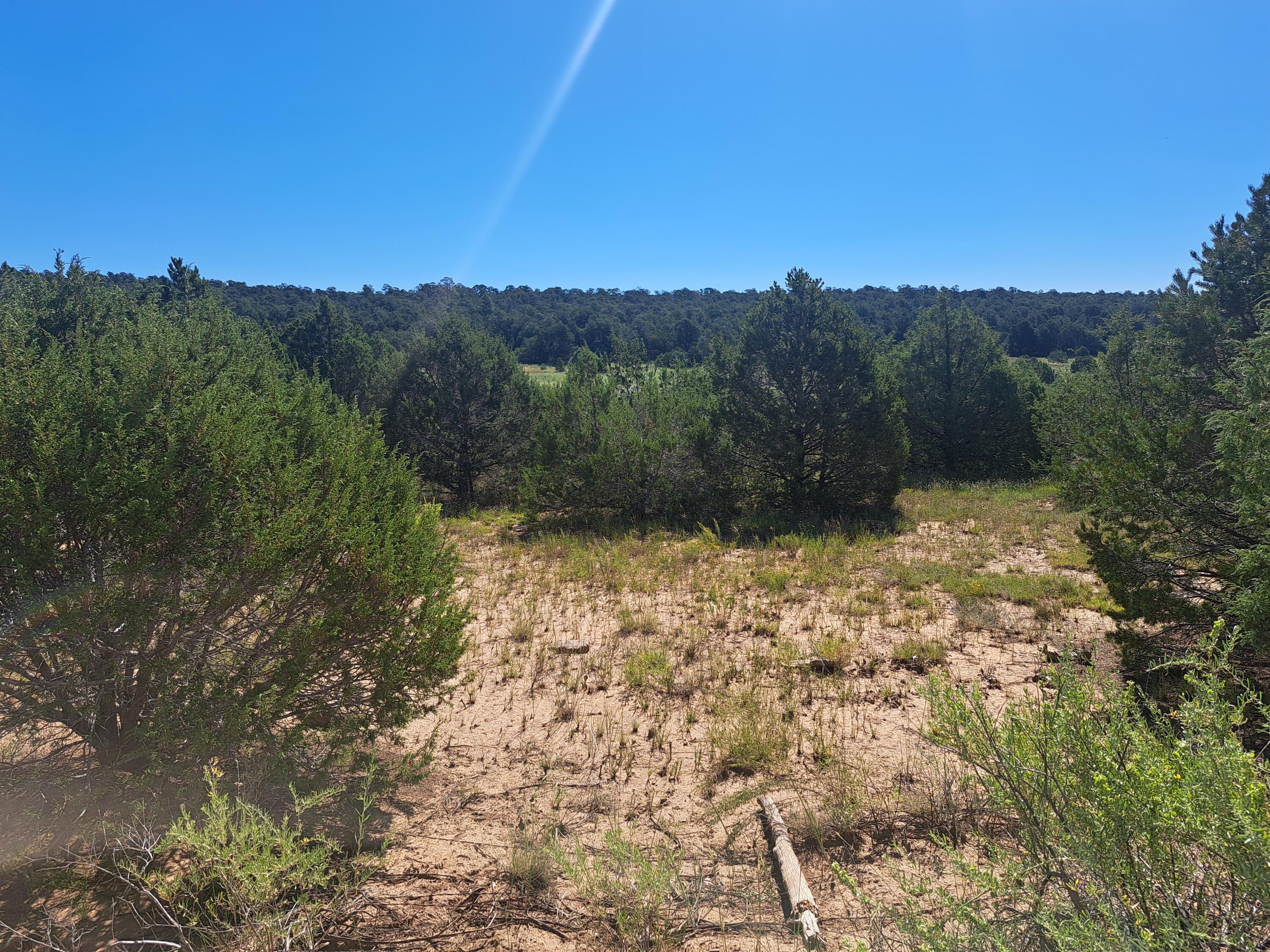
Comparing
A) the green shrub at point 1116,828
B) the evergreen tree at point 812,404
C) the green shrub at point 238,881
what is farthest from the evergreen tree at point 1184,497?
the evergreen tree at point 812,404

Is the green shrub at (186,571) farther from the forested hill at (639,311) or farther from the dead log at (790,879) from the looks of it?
the forested hill at (639,311)

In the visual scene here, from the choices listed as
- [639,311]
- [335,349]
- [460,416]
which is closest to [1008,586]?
[460,416]

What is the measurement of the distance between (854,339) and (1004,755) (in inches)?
534

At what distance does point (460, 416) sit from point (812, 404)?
11.4 meters

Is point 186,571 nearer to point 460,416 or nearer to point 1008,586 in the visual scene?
point 1008,586

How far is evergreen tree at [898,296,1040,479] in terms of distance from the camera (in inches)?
918

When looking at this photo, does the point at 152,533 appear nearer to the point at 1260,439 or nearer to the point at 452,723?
the point at 452,723

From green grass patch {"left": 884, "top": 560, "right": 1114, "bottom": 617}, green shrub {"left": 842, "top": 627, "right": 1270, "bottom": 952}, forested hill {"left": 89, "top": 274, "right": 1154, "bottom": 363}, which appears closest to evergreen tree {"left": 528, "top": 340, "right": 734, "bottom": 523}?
green grass patch {"left": 884, "top": 560, "right": 1114, "bottom": 617}

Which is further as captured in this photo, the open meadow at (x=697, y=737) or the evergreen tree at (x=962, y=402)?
the evergreen tree at (x=962, y=402)

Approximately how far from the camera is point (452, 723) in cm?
573

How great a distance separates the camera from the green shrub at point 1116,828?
1.96m

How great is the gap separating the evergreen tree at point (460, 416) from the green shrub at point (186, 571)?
1593cm

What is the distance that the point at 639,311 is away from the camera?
7831 cm

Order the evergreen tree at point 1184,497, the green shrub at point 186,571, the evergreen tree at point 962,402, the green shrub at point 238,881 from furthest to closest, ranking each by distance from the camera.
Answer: the evergreen tree at point 962,402
the evergreen tree at point 1184,497
the green shrub at point 186,571
the green shrub at point 238,881
